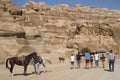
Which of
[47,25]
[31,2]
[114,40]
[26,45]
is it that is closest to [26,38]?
[26,45]

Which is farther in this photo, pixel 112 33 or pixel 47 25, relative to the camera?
pixel 47 25

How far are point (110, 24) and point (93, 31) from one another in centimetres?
463

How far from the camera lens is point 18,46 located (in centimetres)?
3778

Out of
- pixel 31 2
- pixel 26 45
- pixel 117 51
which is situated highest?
pixel 31 2

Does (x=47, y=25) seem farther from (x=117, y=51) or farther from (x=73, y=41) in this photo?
(x=117, y=51)

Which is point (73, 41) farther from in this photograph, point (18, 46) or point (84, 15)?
point (84, 15)

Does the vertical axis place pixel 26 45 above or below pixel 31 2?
below

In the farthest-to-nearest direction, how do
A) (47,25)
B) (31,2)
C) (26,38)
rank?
(31,2) < (47,25) < (26,38)

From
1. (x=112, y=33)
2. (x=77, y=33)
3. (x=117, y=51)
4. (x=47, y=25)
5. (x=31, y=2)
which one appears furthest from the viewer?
(x=31, y=2)

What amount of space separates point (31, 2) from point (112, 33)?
6097cm

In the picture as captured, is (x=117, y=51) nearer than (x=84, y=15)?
Yes

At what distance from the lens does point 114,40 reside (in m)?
72.4

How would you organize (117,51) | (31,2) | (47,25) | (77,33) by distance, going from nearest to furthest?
(117,51)
(77,33)
(47,25)
(31,2)

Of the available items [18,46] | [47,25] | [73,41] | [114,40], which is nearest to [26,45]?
[18,46]
